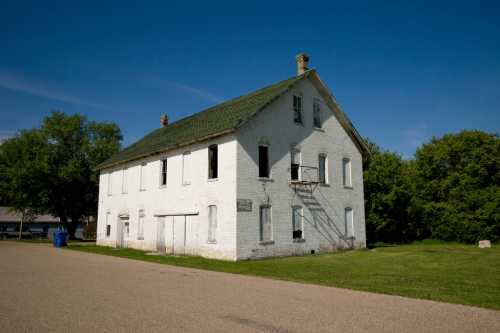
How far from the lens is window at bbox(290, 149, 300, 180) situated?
2220cm

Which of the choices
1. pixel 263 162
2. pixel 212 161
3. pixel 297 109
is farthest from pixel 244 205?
pixel 297 109

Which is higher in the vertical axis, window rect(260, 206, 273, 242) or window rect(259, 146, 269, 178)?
window rect(259, 146, 269, 178)

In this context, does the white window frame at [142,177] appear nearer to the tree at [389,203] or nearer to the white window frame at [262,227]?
the white window frame at [262,227]

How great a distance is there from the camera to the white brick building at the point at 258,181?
64.6ft

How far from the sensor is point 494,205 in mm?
34812

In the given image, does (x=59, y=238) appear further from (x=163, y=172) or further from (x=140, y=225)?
(x=163, y=172)

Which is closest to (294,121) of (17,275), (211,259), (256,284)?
(211,259)

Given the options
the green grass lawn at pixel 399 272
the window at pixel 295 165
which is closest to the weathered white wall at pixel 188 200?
the green grass lawn at pixel 399 272

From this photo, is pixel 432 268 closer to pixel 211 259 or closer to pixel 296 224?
pixel 296 224

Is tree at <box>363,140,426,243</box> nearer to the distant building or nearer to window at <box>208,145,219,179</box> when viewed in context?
window at <box>208,145,219,179</box>

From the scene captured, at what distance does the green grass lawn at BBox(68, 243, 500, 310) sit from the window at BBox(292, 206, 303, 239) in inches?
101

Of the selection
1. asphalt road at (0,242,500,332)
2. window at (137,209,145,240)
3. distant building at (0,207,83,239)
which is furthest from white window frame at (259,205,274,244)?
distant building at (0,207,83,239)

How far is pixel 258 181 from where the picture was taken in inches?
794

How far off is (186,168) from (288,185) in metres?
5.91
